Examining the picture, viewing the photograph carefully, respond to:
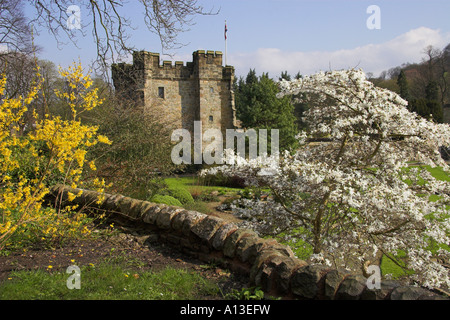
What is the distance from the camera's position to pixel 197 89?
95.3 ft

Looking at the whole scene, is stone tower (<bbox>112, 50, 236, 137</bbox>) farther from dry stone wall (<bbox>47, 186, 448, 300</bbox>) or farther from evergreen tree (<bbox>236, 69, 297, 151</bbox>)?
dry stone wall (<bbox>47, 186, 448, 300</bbox>)

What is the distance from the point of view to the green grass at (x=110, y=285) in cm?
312

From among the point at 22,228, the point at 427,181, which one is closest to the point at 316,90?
the point at 427,181

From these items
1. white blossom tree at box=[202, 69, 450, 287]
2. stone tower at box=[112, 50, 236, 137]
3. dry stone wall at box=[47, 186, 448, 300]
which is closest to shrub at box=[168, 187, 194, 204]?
dry stone wall at box=[47, 186, 448, 300]

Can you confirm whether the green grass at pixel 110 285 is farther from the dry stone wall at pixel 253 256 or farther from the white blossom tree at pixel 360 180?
the white blossom tree at pixel 360 180

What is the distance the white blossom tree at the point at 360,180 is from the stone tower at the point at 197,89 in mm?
23129

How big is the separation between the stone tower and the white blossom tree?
23129 mm

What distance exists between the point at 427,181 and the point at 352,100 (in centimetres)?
168

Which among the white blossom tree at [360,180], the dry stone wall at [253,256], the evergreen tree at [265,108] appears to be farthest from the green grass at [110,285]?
the evergreen tree at [265,108]
